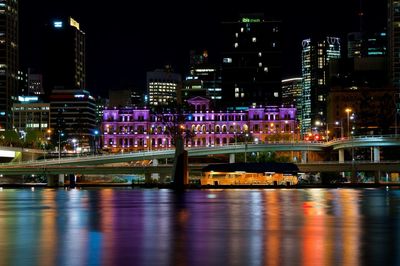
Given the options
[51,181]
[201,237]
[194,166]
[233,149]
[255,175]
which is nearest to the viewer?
[201,237]

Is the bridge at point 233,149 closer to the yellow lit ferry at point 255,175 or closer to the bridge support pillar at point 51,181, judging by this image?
the bridge support pillar at point 51,181

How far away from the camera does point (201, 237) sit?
45.2 metres

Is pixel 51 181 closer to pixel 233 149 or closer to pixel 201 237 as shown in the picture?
pixel 233 149

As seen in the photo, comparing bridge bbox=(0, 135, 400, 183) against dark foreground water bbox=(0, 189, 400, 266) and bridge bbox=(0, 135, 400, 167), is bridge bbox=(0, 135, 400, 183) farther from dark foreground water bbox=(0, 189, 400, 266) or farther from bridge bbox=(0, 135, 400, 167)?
dark foreground water bbox=(0, 189, 400, 266)

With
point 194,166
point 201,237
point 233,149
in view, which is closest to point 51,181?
point 194,166

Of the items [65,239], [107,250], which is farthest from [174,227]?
[107,250]

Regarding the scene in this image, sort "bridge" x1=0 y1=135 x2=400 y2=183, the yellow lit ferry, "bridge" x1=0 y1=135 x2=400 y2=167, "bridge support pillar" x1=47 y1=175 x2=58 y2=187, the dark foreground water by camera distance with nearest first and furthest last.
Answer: the dark foreground water
the yellow lit ferry
"bridge" x1=0 y1=135 x2=400 y2=183
"bridge" x1=0 y1=135 x2=400 y2=167
"bridge support pillar" x1=47 y1=175 x2=58 y2=187

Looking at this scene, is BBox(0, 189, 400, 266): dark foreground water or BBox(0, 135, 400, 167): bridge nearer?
BBox(0, 189, 400, 266): dark foreground water

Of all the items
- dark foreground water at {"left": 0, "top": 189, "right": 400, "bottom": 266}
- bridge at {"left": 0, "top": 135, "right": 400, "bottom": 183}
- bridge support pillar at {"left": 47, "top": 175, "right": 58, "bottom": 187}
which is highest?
bridge at {"left": 0, "top": 135, "right": 400, "bottom": 183}

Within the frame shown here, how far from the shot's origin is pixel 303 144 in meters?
190

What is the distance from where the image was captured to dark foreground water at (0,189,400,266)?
1407 inches

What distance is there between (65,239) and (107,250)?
6.19m

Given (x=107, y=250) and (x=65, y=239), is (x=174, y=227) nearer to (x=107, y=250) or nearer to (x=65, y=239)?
(x=65, y=239)

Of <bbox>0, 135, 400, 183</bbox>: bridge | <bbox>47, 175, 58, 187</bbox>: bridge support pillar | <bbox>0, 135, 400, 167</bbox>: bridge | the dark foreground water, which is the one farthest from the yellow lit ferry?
the dark foreground water
